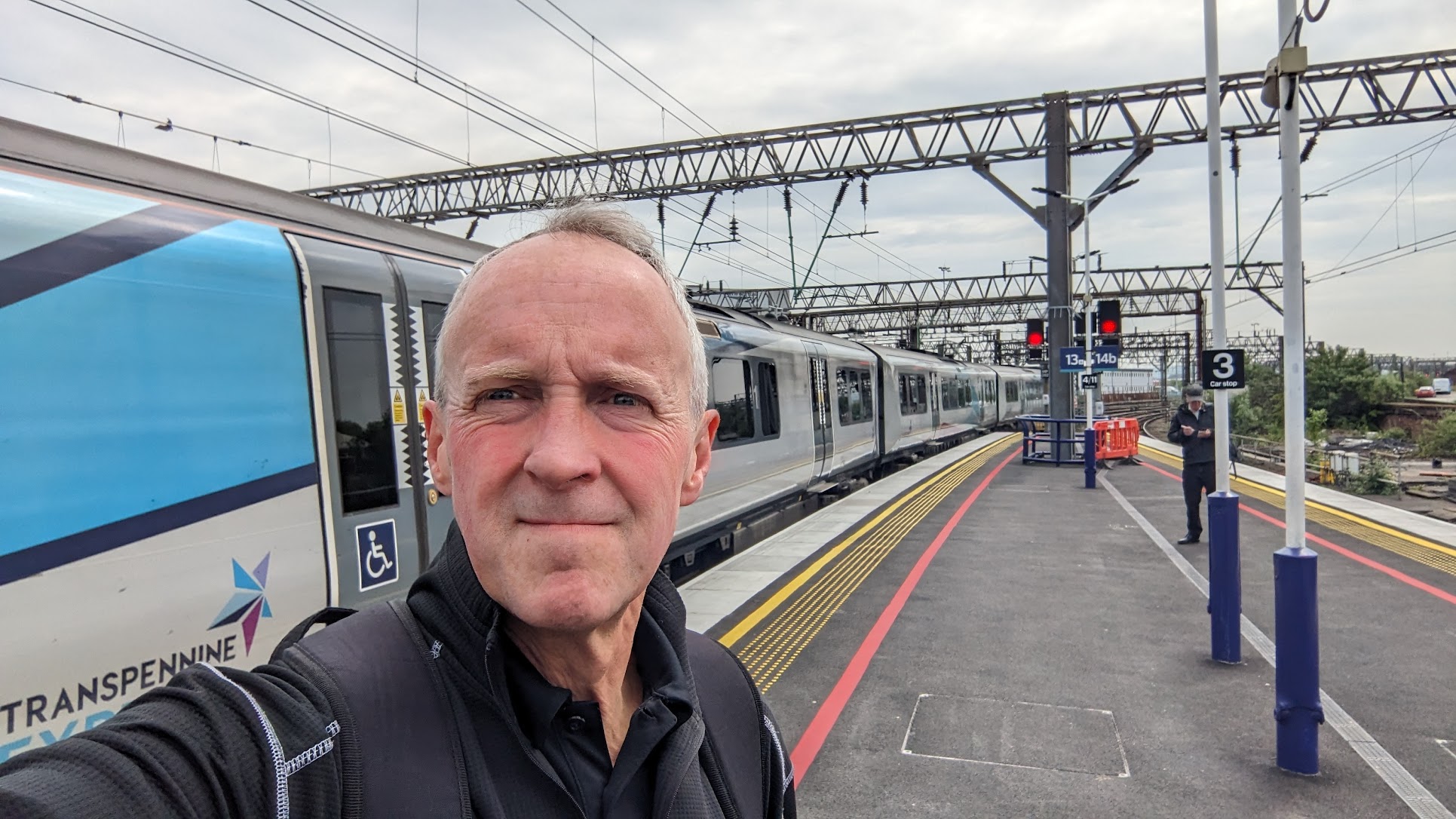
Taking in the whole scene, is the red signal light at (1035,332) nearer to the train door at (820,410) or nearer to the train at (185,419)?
the train door at (820,410)

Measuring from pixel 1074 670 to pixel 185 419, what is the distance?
5.18 meters

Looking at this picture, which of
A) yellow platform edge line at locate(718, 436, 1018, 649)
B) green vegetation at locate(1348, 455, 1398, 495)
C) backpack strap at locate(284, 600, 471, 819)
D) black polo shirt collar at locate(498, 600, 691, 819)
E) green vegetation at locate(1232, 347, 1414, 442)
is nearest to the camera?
backpack strap at locate(284, 600, 471, 819)

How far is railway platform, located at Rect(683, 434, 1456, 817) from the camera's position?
4.00 meters

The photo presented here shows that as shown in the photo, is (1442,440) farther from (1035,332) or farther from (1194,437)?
(1194,437)

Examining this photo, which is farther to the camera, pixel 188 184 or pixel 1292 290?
pixel 1292 290

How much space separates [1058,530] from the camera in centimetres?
1067

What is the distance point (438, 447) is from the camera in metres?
1.22

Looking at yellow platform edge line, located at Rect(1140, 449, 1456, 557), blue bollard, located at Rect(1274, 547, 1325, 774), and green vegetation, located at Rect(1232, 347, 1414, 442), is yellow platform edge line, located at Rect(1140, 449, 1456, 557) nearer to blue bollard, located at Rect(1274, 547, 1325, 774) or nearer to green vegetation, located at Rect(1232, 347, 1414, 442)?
blue bollard, located at Rect(1274, 547, 1325, 774)

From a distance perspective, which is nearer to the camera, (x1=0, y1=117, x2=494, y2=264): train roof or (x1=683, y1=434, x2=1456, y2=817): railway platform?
(x1=0, y1=117, x2=494, y2=264): train roof

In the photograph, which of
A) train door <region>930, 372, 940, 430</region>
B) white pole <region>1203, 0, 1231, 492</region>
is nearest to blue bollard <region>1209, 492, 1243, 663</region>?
white pole <region>1203, 0, 1231, 492</region>

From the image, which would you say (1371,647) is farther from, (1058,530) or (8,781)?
(8,781)

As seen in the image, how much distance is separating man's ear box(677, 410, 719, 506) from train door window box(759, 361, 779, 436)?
9.02 metres

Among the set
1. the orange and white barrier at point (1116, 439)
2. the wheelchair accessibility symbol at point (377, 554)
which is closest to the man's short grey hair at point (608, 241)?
the wheelchair accessibility symbol at point (377, 554)

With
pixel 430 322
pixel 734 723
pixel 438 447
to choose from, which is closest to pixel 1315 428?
pixel 430 322
